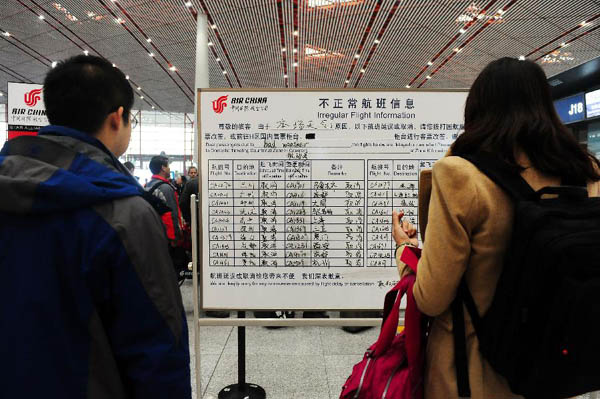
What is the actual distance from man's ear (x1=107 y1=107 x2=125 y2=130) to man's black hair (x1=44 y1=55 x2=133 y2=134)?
0.05ft

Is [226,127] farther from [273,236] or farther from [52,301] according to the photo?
[52,301]

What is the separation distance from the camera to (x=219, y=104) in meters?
2.11

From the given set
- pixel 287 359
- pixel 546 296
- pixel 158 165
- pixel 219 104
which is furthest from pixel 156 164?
pixel 546 296

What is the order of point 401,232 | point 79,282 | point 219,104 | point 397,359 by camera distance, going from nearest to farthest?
point 79,282
point 397,359
point 401,232
point 219,104

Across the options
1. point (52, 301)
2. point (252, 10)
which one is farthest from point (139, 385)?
point (252, 10)

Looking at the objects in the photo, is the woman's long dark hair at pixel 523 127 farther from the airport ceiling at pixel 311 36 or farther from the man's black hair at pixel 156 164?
the airport ceiling at pixel 311 36

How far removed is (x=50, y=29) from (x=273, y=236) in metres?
9.74

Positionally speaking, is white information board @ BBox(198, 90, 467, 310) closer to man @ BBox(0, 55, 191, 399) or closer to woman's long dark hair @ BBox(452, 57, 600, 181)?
woman's long dark hair @ BBox(452, 57, 600, 181)

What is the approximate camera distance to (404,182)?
6.98 ft

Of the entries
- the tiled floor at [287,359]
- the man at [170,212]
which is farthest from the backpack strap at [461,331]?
the man at [170,212]

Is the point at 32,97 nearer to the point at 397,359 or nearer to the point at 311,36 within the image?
the point at 397,359

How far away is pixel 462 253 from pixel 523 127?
14.1 inches

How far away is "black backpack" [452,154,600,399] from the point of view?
0.84 metres

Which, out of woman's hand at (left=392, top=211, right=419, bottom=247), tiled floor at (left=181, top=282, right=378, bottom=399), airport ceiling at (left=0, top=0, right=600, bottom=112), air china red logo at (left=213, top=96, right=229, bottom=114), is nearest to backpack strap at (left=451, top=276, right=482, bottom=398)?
woman's hand at (left=392, top=211, right=419, bottom=247)
